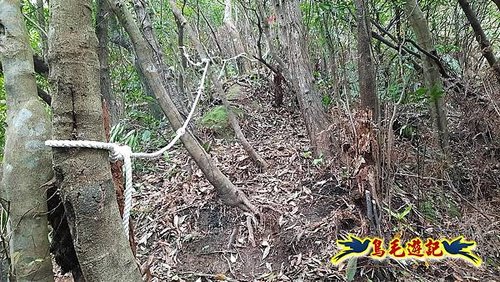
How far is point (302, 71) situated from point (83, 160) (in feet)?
8.71

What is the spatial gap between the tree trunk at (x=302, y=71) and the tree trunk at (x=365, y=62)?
505mm

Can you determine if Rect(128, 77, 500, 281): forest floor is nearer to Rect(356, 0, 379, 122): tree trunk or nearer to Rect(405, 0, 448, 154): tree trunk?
Rect(405, 0, 448, 154): tree trunk

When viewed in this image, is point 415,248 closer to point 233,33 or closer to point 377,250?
point 377,250

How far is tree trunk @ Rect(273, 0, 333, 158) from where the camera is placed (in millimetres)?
3523

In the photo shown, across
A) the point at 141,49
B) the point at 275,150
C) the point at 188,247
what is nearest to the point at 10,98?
the point at 141,49

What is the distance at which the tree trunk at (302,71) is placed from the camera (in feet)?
11.6

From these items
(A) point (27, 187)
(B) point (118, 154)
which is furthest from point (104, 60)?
(B) point (118, 154)

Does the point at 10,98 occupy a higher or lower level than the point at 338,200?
higher

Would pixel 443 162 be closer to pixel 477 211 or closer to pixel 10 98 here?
pixel 477 211

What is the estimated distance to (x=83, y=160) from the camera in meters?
1.19

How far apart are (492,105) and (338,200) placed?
1991mm

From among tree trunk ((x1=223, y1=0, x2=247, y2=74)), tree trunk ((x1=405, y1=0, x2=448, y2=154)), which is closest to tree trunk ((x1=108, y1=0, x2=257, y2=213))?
tree trunk ((x1=405, y1=0, x2=448, y2=154))

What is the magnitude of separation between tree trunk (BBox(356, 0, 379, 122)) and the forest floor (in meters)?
0.53

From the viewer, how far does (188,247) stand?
279 cm
